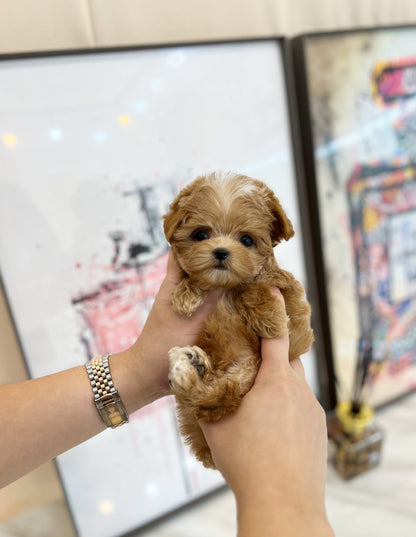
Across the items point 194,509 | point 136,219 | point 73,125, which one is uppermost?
point 73,125

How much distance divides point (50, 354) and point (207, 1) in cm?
158

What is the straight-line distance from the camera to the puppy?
3.22ft

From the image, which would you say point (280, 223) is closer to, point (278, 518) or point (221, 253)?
point (221, 253)

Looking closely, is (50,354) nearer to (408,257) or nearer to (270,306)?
(270,306)

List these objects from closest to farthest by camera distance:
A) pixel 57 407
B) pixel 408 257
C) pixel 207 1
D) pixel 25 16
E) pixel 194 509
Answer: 1. pixel 57 407
2. pixel 25 16
3. pixel 207 1
4. pixel 194 509
5. pixel 408 257

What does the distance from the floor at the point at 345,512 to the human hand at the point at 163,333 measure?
98cm

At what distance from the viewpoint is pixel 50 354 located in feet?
5.11

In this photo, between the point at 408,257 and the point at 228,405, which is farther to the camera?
the point at 408,257

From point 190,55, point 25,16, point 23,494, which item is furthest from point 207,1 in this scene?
point 23,494

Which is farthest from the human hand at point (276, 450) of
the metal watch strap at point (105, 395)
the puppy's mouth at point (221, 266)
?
the metal watch strap at point (105, 395)

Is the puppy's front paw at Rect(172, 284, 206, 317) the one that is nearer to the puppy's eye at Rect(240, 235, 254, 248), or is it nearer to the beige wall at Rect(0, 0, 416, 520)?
the puppy's eye at Rect(240, 235, 254, 248)

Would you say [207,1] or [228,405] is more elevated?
[207,1]

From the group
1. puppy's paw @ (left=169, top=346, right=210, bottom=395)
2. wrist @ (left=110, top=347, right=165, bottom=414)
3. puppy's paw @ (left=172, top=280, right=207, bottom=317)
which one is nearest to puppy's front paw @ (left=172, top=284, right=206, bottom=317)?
puppy's paw @ (left=172, top=280, right=207, bottom=317)

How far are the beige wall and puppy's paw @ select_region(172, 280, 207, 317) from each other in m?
0.79
